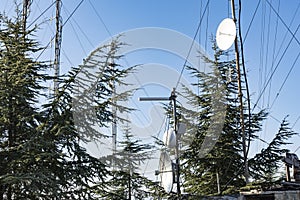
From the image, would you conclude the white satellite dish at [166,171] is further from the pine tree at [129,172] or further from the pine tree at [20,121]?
the pine tree at [20,121]

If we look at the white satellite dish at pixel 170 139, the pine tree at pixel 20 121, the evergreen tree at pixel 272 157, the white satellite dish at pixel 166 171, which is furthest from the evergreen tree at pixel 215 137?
the pine tree at pixel 20 121

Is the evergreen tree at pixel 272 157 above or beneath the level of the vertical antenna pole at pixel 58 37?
beneath

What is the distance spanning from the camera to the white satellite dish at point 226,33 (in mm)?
7227

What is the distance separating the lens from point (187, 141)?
9812 millimetres

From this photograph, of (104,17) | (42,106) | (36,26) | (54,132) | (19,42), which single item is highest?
(104,17)

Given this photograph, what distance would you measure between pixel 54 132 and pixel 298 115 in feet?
18.0

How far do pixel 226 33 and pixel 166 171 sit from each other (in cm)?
298

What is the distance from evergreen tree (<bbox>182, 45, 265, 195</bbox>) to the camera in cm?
956

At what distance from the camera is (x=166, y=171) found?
6211 mm

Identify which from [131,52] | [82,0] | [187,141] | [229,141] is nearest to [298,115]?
[229,141]

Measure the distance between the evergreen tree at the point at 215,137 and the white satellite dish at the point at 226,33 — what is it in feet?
7.01

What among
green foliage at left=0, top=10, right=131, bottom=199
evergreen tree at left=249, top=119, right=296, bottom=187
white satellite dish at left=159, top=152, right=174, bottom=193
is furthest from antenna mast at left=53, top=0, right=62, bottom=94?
evergreen tree at left=249, top=119, right=296, bottom=187

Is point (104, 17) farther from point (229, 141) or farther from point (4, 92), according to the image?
point (229, 141)

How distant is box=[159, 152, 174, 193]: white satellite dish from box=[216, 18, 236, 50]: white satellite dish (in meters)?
2.47
